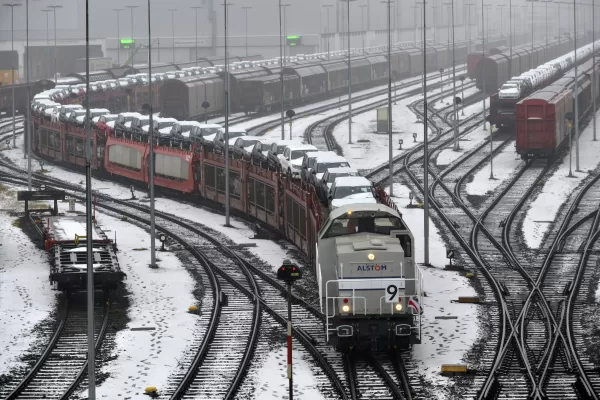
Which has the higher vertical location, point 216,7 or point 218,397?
point 216,7

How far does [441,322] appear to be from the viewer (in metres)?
31.3

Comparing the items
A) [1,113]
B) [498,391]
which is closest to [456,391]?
[498,391]

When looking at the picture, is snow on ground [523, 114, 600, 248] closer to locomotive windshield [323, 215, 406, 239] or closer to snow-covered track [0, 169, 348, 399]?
snow-covered track [0, 169, 348, 399]

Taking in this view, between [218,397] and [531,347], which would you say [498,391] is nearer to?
[531,347]

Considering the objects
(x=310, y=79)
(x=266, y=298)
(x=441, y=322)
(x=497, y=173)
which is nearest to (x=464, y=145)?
(x=497, y=173)

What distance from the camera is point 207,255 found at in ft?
137

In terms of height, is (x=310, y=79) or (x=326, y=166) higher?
(x=310, y=79)

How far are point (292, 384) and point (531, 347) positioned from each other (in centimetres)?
680

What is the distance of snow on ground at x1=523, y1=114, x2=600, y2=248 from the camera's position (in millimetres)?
46500

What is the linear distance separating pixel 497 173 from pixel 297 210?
967 inches

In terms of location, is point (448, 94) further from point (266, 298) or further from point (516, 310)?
point (516, 310)

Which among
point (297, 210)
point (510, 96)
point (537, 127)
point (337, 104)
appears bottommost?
point (297, 210)

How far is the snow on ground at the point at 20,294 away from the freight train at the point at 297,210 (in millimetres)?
7747

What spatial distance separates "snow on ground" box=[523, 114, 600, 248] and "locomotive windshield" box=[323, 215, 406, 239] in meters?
16.2
